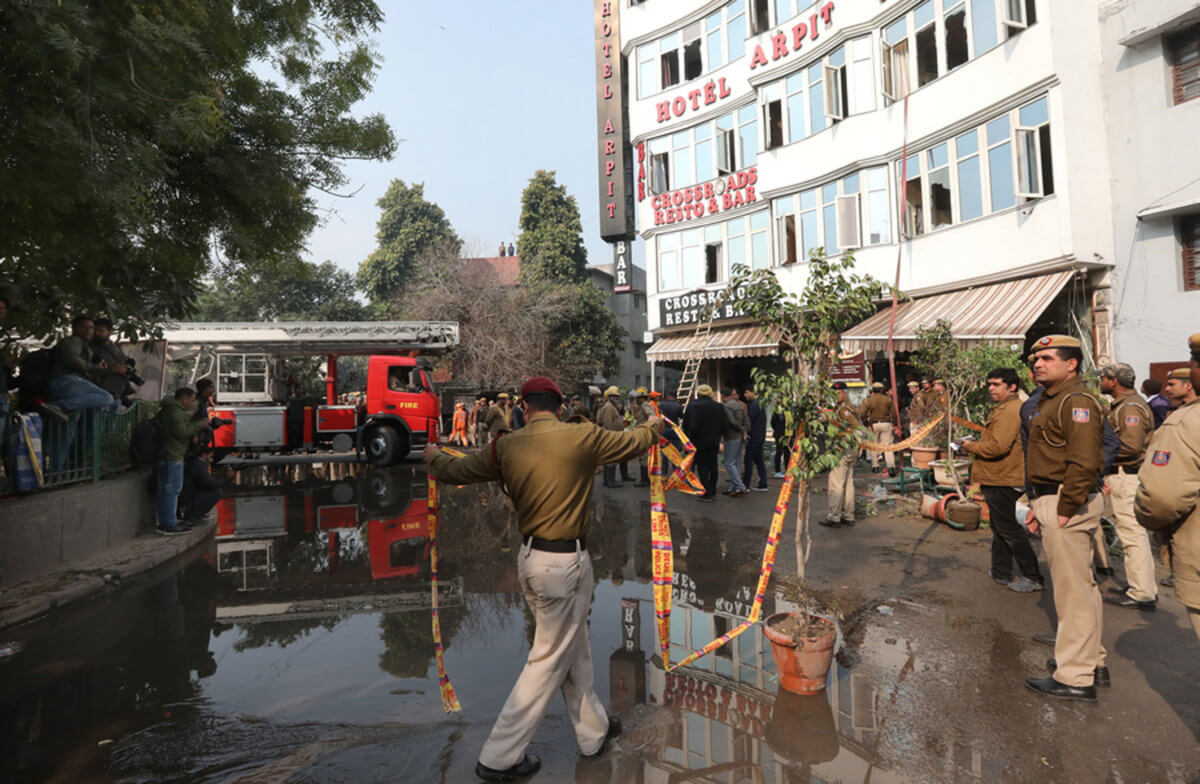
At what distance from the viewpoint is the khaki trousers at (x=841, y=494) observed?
880cm

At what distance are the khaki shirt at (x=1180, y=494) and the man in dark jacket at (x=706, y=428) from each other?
7.44 meters

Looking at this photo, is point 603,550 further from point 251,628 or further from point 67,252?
point 67,252

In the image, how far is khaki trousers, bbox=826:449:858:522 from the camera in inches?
346

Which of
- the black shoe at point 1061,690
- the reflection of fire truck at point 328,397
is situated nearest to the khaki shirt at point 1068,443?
the black shoe at point 1061,690

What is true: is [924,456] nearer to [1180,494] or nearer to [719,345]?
[1180,494]

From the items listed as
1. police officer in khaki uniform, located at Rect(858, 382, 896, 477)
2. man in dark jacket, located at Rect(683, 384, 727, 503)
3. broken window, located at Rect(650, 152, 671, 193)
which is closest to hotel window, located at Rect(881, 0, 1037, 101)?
police officer in khaki uniform, located at Rect(858, 382, 896, 477)

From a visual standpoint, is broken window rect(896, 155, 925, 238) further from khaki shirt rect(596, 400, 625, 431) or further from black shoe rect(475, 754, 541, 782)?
black shoe rect(475, 754, 541, 782)

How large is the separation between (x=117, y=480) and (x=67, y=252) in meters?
3.87

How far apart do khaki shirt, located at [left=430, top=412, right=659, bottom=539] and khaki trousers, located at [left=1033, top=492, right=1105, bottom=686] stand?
261cm

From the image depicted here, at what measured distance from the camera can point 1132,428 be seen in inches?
212

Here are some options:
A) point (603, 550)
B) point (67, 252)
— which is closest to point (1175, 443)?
point (603, 550)

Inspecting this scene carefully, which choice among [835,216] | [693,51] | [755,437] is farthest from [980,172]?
[693,51]

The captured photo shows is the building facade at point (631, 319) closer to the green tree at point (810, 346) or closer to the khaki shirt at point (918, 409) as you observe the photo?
the khaki shirt at point (918, 409)

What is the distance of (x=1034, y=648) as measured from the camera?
4652 millimetres
